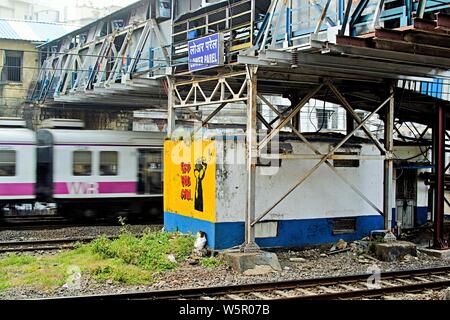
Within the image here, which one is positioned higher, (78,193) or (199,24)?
(199,24)

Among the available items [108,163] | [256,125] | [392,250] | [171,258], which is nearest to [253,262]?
[171,258]

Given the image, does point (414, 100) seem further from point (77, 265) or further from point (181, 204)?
point (77, 265)

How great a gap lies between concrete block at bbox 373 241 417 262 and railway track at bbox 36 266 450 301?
5.56 feet

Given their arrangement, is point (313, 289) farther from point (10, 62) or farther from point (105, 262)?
point (10, 62)

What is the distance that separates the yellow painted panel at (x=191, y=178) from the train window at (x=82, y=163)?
3.74 meters

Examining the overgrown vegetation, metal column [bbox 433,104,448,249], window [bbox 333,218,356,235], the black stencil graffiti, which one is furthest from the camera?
window [bbox 333,218,356,235]

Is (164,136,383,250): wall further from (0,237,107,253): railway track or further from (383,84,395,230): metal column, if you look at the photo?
(0,237,107,253): railway track

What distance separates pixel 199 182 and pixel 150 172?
5654mm

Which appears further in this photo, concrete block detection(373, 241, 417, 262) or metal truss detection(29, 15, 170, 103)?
metal truss detection(29, 15, 170, 103)

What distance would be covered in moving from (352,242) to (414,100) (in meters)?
4.26

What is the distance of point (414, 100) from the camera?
49.2 ft

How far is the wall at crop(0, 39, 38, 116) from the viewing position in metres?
27.8

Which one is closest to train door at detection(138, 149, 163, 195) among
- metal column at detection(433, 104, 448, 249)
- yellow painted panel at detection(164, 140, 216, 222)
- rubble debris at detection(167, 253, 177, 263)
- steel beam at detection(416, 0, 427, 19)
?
yellow painted panel at detection(164, 140, 216, 222)

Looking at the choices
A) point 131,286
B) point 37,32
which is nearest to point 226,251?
point 131,286
